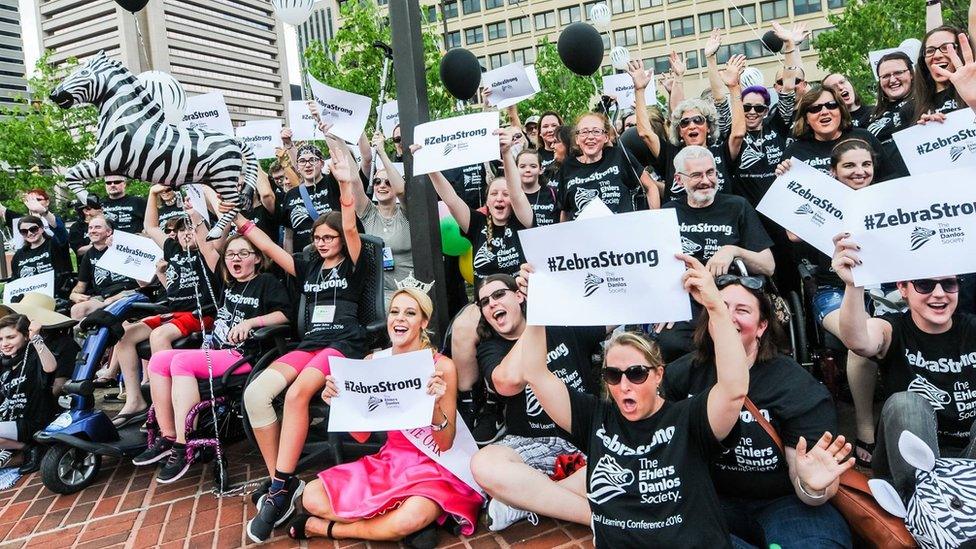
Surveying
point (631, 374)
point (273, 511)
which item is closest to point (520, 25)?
point (273, 511)

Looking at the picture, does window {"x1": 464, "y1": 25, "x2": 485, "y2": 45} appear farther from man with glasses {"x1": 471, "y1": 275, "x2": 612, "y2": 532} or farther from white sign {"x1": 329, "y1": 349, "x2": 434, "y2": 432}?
white sign {"x1": 329, "y1": 349, "x2": 434, "y2": 432}

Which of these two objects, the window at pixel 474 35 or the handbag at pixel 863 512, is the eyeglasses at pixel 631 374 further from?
the window at pixel 474 35

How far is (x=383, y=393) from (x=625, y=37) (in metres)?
52.3

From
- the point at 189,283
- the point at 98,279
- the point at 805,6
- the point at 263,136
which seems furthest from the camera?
the point at 805,6

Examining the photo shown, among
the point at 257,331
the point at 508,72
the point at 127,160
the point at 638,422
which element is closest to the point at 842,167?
the point at 638,422

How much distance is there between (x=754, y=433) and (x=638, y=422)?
492 mm

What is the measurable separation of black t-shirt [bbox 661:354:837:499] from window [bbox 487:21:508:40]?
5584 centimetres

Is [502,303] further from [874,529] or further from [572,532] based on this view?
[874,529]

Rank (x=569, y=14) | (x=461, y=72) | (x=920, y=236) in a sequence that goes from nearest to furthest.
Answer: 1. (x=920, y=236)
2. (x=461, y=72)
3. (x=569, y=14)

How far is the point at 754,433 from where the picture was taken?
2.39 meters

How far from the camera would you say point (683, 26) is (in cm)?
4753

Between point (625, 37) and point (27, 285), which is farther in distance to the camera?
point (625, 37)

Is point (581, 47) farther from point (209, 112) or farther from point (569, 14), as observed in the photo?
point (569, 14)

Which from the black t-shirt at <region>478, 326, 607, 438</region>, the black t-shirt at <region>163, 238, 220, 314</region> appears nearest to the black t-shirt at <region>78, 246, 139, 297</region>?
the black t-shirt at <region>163, 238, 220, 314</region>
